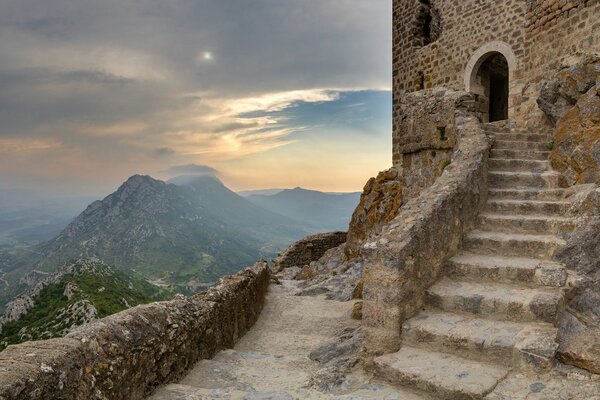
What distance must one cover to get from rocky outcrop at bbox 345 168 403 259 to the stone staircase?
9.73 metres

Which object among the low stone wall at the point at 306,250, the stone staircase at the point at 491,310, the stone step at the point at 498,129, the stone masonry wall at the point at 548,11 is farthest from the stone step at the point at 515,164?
the low stone wall at the point at 306,250

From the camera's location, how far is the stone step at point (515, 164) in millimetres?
7762

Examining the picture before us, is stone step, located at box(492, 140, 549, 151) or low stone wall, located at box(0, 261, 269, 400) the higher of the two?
stone step, located at box(492, 140, 549, 151)

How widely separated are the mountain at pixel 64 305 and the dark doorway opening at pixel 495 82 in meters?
27.3

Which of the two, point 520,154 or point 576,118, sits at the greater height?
point 576,118

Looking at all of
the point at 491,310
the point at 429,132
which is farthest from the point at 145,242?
the point at 491,310

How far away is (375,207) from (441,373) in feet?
43.4

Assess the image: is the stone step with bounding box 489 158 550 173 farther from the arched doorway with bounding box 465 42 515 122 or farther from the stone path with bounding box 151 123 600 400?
the arched doorway with bounding box 465 42 515 122

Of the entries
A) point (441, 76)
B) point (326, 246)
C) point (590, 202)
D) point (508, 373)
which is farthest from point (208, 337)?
point (326, 246)

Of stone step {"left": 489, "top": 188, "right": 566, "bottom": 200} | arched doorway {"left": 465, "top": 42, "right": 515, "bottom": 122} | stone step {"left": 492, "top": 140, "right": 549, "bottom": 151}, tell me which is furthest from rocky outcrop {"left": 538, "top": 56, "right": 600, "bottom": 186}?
arched doorway {"left": 465, "top": 42, "right": 515, "bottom": 122}

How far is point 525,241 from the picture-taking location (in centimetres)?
553

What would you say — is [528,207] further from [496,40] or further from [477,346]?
[496,40]

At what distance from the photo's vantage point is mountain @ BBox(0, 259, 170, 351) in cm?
3066

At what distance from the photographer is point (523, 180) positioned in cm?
730
